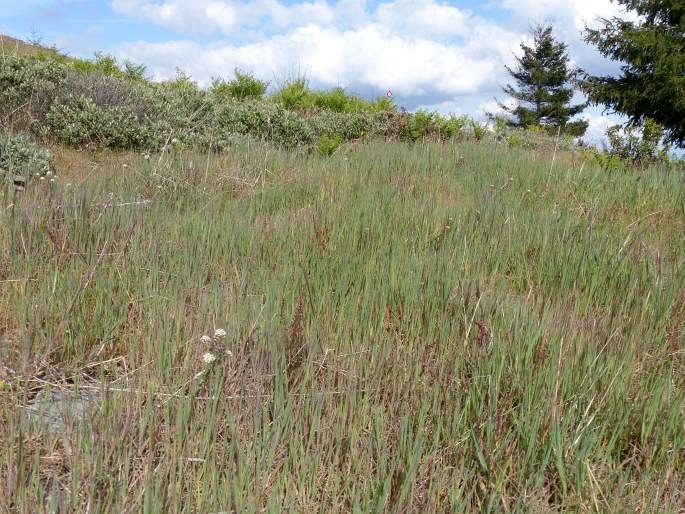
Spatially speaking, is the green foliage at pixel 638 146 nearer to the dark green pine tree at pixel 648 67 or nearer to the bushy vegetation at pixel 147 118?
the bushy vegetation at pixel 147 118

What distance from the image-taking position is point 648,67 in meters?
22.5

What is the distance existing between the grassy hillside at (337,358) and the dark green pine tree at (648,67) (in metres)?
20.5

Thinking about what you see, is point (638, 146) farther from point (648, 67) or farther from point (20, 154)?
point (648, 67)

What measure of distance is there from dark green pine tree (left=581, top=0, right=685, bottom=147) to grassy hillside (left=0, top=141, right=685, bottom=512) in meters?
20.5

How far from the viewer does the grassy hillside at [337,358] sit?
1533 millimetres

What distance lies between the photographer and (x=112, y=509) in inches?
54.1

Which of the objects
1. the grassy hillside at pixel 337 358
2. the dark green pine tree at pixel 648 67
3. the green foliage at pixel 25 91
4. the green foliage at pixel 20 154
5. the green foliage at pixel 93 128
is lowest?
the grassy hillside at pixel 337 358

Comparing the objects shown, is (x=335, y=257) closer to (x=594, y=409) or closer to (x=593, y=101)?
(x=594, y=409)

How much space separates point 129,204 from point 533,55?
164ft

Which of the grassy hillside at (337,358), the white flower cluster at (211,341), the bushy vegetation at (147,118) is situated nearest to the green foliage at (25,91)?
the bushy vegetation at (147,118)

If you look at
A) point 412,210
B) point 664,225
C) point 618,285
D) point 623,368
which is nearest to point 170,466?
Answer: point 623,368

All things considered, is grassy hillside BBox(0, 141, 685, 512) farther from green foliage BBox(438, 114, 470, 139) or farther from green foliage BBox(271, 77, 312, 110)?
green foliage BBox(271, 77, 312, 110)

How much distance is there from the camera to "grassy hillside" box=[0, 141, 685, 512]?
Answer: 1.53m

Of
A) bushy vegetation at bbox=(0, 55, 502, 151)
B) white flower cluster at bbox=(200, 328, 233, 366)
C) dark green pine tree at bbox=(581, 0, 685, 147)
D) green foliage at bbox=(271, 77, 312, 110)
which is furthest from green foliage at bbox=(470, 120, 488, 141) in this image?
dark green pine tree at bbox=(581, 0, 685, 147)
